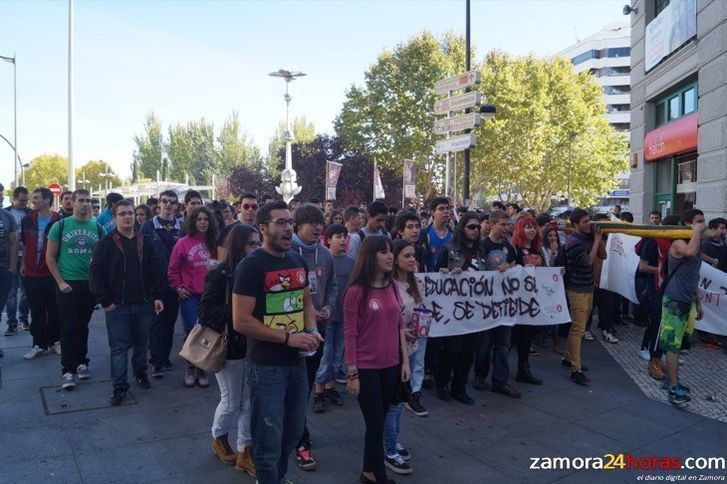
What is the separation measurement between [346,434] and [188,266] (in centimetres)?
263

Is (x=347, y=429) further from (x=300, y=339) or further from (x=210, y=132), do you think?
(x=210, y=132)

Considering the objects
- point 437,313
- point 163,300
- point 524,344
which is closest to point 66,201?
point 163,300

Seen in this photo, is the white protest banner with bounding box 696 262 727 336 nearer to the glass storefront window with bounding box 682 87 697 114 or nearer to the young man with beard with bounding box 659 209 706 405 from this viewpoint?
the young man with beard with bounding box 659 209 706 405

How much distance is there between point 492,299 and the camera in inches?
251

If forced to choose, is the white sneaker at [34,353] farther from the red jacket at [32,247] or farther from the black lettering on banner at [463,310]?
the black lettering on banner at [463,310]

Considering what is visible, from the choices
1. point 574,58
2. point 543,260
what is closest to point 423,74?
point 543,260

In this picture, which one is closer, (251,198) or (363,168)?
(251,198)

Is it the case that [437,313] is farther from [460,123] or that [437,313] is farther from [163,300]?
[460,123]

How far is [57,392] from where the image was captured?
579 cm

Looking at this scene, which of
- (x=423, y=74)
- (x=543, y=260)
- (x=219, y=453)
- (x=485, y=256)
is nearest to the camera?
(x=219, y=453)

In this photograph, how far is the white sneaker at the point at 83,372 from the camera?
6.24 metres

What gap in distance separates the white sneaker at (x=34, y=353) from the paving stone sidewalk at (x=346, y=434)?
368mm

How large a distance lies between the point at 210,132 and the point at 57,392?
68430 mm

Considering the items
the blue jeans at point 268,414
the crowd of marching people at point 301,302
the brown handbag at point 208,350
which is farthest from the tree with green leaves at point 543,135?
the blue jeans at point 268,414
